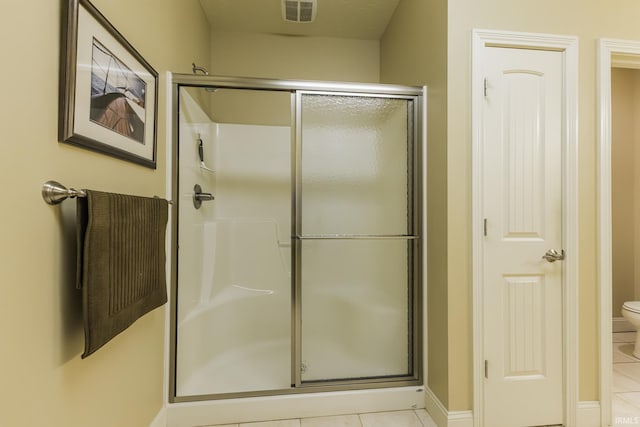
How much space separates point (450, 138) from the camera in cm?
169

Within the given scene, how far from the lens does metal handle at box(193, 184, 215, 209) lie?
2.08 metres

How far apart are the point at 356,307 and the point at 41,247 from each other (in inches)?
65.2

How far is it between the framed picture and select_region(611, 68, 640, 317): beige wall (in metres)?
4.11

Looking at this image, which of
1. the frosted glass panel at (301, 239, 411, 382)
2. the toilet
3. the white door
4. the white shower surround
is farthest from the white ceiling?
the toilet

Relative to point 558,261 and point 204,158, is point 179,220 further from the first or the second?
point 558,261

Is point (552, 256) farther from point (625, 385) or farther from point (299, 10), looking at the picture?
point (299, 10)

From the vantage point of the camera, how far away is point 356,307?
208 cm

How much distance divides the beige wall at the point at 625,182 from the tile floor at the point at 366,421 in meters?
2.71

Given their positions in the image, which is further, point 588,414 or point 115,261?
point 588,414

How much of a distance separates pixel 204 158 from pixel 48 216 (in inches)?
56.1

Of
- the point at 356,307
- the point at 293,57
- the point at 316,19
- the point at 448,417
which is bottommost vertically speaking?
the point at 448,417

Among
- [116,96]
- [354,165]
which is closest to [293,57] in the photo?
[354,165]

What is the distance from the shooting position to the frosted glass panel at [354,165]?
1.94 meters

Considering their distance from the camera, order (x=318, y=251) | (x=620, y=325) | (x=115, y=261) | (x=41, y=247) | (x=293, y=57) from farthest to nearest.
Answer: (x=620, y=325)
(x=293, y=57)
(x=318, y=251)
(x=115, y=261)
(x=41, y=247)
